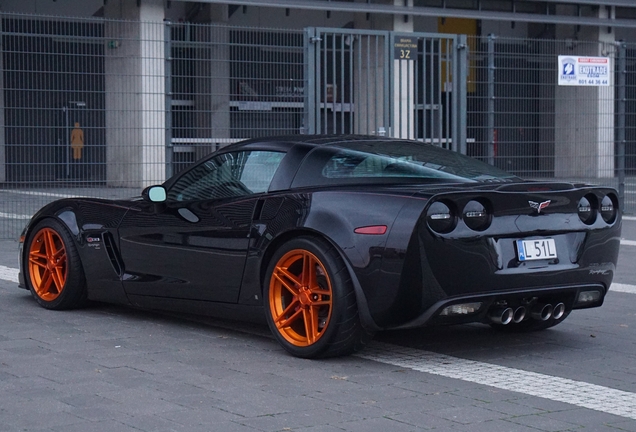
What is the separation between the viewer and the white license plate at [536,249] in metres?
5.52

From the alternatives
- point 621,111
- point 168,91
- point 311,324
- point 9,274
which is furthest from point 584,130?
point 311,324

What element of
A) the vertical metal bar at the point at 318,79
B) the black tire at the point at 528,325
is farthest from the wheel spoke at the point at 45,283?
the vertical metal bar at the point at 318,79

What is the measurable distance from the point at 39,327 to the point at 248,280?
1.54 metres

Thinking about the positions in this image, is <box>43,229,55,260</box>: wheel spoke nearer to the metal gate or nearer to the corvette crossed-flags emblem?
the corvette crossed-flags emblem

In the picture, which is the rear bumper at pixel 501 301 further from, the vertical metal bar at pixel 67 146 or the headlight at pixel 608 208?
the vertical metal bar at pixel 67 146

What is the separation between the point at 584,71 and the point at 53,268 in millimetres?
9907

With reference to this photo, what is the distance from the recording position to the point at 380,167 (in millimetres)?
5867

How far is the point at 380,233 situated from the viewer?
530 centimetres

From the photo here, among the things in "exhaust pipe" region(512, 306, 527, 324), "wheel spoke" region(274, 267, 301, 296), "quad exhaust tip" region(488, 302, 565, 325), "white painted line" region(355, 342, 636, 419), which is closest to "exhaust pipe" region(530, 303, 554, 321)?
"quad exhaust tip" region(488, 302, 565, 325)

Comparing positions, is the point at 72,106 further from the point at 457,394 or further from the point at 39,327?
the point at 457,394

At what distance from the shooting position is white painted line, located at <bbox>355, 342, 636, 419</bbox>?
4.77 meters

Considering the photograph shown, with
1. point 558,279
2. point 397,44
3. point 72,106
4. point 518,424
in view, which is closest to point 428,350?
point 558,279

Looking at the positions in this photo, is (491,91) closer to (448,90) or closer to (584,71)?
(448,90)

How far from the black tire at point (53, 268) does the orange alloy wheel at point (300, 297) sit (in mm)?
1863
